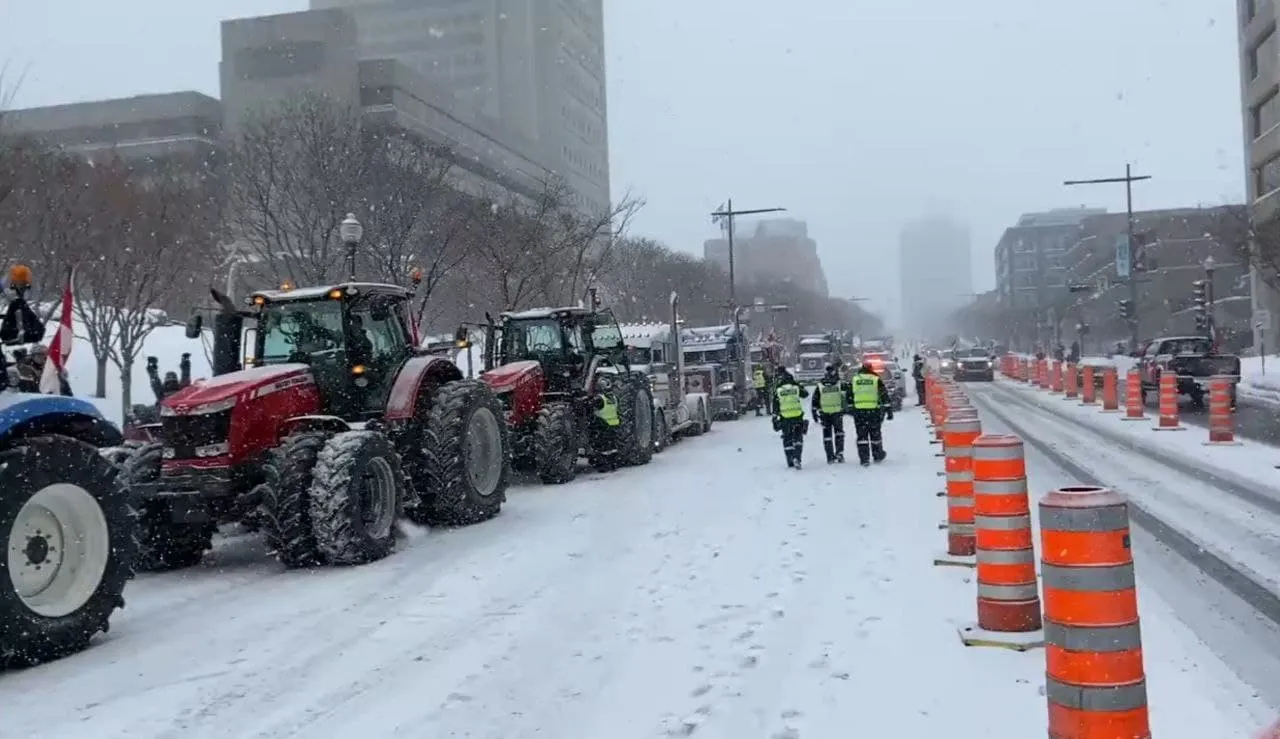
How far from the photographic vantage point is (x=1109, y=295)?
9806 cm

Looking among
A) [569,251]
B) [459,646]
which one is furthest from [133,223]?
[459,646]

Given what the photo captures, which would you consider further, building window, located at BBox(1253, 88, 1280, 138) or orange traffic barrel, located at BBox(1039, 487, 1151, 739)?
building window, located at BBox(1253, 88, 1280, 138)

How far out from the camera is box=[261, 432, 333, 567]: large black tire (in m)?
9.11

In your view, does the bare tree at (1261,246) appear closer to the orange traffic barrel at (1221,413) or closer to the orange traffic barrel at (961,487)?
the orange traffic barrel at (1221,413)

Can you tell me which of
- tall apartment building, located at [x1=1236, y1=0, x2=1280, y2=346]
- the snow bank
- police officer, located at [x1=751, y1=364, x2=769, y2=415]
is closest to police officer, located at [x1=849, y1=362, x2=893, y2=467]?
the snow bank

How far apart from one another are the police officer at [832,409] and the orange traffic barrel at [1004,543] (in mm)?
9378

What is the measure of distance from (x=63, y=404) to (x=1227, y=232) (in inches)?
2293

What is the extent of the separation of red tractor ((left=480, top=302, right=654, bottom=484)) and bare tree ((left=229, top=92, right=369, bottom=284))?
19.6 feet

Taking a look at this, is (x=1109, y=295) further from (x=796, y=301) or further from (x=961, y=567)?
(x=961, y=567)

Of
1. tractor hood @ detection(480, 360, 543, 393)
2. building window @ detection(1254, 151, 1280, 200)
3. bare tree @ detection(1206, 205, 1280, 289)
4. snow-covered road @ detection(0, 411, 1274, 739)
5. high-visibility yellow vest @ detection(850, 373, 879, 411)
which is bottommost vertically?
snow-covered road @ detection(0, 411, 1274, 739)

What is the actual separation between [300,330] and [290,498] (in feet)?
7.78

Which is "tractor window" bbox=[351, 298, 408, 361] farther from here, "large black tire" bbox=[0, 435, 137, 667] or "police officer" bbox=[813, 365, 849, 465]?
"police officer" bbox=[813, 365, 849, 465]

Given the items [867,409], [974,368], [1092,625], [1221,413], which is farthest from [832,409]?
[974,368]

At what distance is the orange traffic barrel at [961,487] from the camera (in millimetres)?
8844
